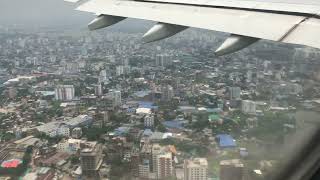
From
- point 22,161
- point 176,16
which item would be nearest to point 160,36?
point 176,16

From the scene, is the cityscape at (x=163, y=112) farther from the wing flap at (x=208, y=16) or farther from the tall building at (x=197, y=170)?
the wing flap at (x=208, y=16)

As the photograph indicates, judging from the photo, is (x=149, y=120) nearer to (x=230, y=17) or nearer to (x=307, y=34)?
(x=230, y=17)

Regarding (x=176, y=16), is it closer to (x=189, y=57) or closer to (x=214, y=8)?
(x=214, y=8)

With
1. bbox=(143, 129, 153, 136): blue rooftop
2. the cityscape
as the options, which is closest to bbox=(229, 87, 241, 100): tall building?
the cityscape

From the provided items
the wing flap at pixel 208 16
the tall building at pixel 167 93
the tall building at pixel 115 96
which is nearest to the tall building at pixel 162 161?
the wing flap at pixel 208 16

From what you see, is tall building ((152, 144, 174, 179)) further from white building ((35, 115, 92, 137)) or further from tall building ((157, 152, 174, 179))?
white building ((35, 115, 92, 137))

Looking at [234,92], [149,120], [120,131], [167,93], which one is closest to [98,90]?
[167,93]
